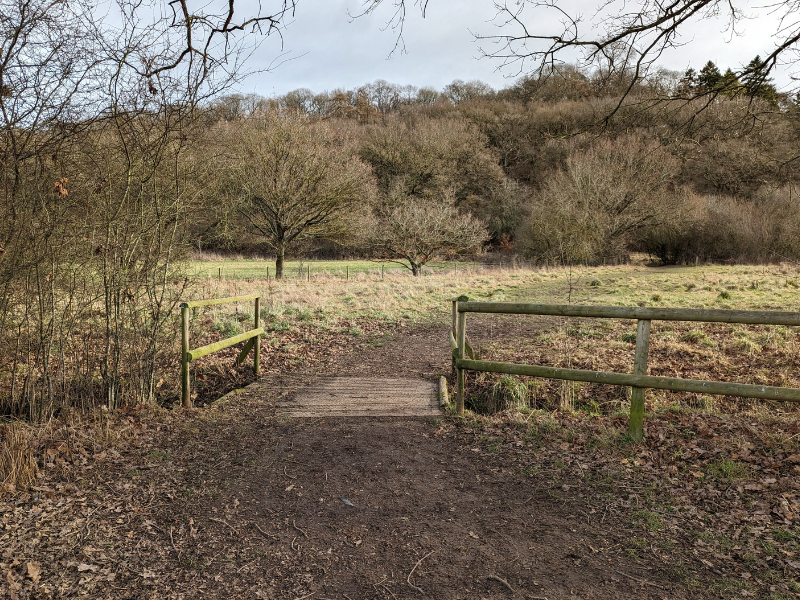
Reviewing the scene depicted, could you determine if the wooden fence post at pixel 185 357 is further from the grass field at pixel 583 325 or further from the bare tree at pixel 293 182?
the bare tree at pixel 293 182

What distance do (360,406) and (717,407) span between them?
4.54 meters

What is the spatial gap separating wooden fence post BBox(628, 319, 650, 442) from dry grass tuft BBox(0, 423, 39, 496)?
5583 millimetres

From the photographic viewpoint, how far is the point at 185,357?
6789mm

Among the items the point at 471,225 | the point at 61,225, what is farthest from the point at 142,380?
the point at 471,225

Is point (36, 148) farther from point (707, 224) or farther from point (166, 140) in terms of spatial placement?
point (707, 224)

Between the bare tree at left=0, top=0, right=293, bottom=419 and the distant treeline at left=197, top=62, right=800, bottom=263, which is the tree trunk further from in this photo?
the bare tree at left=0, top=0, right=293, bottom=419

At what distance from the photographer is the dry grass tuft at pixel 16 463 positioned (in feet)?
14.8

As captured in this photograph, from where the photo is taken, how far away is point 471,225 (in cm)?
3019

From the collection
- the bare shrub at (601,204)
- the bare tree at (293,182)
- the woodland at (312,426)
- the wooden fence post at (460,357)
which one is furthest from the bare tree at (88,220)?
the bare shrub at (601,204)

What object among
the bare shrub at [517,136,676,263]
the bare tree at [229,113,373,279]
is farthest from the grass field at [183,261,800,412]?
the bare shrub at [517,136,676,263]

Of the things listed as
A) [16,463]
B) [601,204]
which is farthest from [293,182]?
[16,463]

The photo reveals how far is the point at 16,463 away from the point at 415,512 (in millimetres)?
3504

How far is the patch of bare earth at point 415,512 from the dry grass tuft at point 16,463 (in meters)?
0.15

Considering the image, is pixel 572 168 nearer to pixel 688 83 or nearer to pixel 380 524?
pixel 688 83
